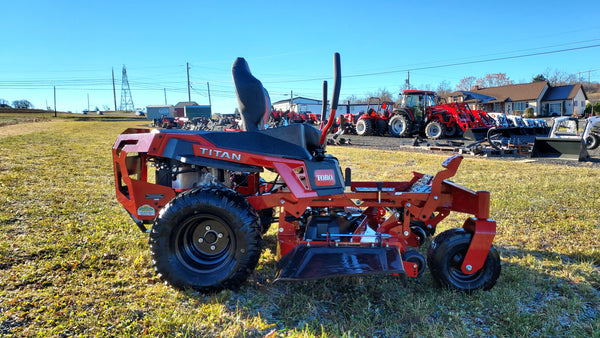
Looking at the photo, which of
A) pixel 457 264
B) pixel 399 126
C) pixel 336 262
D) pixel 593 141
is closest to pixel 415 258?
pixel 457 264

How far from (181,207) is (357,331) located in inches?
63.5

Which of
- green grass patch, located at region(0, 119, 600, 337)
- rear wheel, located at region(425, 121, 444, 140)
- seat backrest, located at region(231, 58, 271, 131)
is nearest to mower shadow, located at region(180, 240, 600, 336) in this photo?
green grass patch, located at region(0, 119, 600, 337)

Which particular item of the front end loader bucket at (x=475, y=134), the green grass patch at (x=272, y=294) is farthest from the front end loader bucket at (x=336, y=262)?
the front end loader bucket at (x=475, y=134)

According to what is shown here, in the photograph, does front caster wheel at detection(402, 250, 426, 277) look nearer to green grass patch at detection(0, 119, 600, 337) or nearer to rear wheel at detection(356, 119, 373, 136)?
green grass patch at detection(0, 119, 600, 337)

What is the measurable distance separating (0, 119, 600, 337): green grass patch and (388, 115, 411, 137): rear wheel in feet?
49.0

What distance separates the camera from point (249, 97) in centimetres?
348

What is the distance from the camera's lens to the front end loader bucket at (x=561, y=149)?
11.0 meters

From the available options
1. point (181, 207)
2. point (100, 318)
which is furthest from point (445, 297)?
point (100, 318)

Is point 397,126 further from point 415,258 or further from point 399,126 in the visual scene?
point 415,258

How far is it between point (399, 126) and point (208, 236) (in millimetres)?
19026

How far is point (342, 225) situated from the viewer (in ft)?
11.6

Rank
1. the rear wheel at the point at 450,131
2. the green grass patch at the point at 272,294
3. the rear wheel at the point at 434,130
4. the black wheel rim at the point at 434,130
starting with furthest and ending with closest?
the rear wheel at the point at 450,131 < the black wheel rim at the point at 434,130 < the rear wheel at the point at 434,130 < the green grass patch at the point at 272,294

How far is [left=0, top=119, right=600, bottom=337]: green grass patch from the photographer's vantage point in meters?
2.72

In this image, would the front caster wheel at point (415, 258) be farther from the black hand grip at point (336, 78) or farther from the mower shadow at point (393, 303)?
the black hand grip at point (336, 78)
